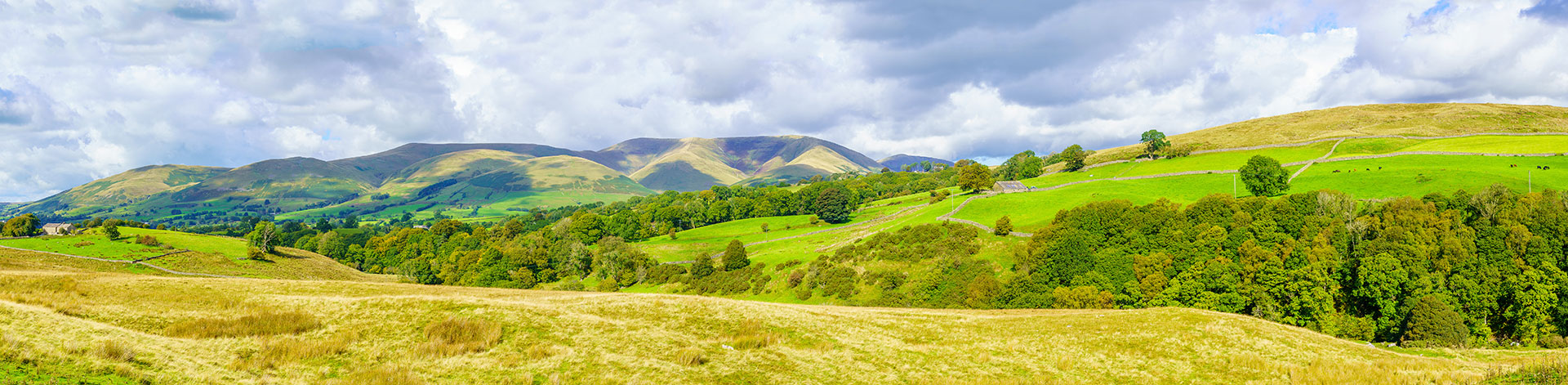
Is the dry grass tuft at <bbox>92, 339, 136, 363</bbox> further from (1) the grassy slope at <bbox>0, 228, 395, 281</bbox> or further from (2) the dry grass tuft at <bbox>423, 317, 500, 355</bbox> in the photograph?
(1) the grassy slope at <bbox>0, 228, 395, 281</bbox>

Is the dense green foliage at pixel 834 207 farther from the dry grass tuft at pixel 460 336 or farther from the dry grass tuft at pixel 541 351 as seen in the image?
the dry grass tuft at pixel 541 351

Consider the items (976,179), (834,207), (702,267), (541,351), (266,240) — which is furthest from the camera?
(834,207)

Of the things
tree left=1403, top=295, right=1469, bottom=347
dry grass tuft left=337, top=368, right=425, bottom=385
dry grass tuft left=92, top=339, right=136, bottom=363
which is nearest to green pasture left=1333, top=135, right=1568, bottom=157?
tree left=1403, top=295, right=1469, bottom=347

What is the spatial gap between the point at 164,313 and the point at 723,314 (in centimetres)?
1936

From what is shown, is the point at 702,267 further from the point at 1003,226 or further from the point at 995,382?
the point at 995,382

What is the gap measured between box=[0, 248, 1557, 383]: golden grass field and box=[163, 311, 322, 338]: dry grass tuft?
75 millimetres

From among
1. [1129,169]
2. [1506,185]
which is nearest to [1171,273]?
[1506,185]

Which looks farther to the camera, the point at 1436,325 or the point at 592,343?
the point at 1436,325

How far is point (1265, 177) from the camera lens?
10206 centimetres

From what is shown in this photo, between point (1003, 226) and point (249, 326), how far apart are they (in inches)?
3789

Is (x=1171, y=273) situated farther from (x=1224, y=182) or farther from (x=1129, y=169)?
(x=1129, y=169)

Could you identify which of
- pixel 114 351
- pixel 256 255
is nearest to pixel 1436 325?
pixel 114 351

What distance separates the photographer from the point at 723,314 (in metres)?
27.3

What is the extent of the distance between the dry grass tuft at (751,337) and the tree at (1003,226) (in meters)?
81.9
